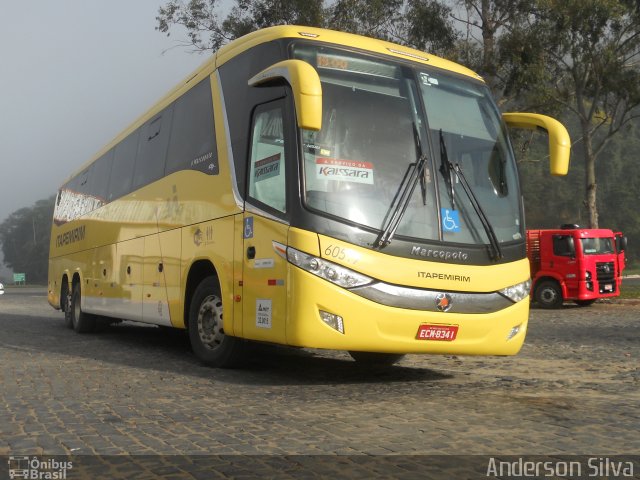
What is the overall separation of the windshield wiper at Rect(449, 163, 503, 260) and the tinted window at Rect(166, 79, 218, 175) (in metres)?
2.76

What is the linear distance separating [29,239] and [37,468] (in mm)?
150558

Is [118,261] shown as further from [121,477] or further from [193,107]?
[121,477]

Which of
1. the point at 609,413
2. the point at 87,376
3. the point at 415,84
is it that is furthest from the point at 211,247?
the point at 609,413

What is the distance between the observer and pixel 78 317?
15.1 m

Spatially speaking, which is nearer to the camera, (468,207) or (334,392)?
(334,392)

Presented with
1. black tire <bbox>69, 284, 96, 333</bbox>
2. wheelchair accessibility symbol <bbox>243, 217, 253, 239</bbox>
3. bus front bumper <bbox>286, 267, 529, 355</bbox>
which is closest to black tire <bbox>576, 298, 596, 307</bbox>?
black tire <bbox>69, 284, 96, 333</bbox>

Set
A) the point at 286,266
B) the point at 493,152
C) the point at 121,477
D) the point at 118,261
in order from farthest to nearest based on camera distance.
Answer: the point at 118,261, the point at 493,152, the point at 286,266, the point at 121,477

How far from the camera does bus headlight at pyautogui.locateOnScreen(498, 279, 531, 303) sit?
741cm

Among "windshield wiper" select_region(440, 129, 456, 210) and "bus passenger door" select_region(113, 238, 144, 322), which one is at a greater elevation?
"windshield wiper" select_region(440, 129, 456, 210)

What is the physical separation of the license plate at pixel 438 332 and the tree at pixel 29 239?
12465cm

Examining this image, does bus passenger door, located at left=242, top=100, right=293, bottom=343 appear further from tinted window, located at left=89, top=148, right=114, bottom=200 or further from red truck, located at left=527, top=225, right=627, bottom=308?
red truck, located at left=527, top=225, right=627, bottom=308

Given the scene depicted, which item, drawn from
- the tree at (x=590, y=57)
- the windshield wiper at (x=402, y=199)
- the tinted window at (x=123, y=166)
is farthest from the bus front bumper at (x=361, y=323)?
the tree at (x=590, y=57)

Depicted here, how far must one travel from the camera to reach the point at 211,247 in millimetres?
Result: 8328

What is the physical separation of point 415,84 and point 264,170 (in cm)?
181
